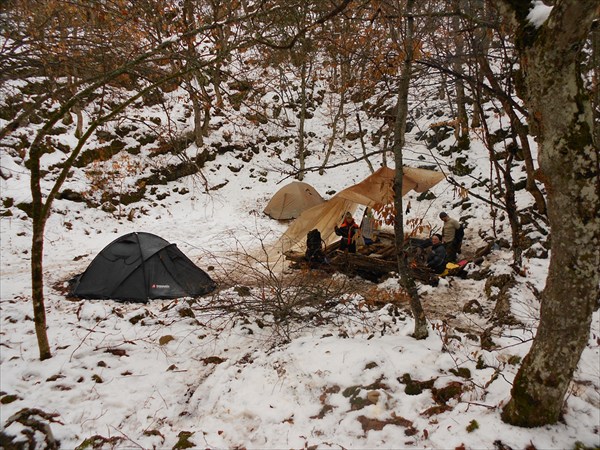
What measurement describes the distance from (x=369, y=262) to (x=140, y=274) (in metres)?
4.56

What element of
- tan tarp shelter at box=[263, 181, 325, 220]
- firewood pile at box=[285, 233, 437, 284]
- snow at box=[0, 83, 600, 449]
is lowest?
snow at box=[0, 83, 600, 449]

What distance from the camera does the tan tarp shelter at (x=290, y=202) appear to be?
12828mm

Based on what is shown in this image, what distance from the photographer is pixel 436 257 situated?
25.0ft

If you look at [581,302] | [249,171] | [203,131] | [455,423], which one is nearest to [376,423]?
[455,423]

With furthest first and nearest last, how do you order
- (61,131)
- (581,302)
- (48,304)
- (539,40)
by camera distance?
(61,131), (48,304), (581,302), (539,40)

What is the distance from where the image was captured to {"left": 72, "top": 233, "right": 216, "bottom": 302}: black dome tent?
6441 millimetres

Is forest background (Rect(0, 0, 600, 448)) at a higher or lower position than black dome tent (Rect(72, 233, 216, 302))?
higher

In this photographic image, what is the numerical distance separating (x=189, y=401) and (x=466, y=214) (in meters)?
9.80

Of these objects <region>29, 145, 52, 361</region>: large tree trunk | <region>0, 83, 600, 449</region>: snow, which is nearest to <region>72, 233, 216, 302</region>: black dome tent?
<region>0, 83, 600, 449</region>: snow

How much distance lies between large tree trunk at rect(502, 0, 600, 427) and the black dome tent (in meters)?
5.70

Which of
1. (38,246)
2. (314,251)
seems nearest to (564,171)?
(38,246)

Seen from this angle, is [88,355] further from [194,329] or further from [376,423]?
[376,423]

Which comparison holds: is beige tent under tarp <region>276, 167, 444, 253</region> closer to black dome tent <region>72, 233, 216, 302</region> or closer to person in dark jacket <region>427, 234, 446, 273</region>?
person in dark jacket <region>427, 234, 446, 273</region>

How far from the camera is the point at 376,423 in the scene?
9.72ft
